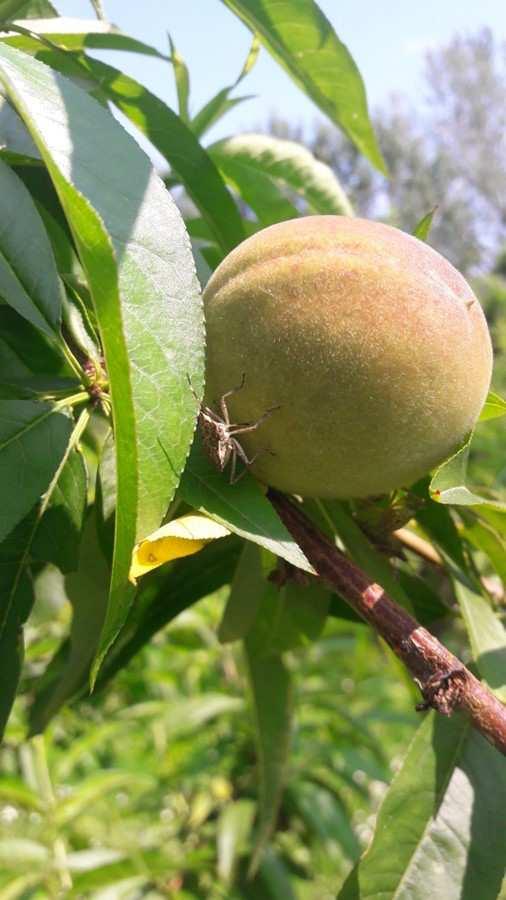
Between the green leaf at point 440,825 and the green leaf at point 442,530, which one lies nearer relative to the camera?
the green leaf at point 440,825

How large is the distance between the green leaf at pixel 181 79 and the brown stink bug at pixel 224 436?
0.51 metres

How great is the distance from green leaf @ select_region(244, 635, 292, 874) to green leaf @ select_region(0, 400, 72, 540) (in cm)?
43

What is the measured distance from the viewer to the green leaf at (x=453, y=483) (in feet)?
2.23

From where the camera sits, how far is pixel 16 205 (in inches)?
29.4

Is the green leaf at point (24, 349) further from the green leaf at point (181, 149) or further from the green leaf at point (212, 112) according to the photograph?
the green leaf at point (212, 112)

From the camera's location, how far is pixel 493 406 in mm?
810

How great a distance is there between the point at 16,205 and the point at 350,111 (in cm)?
43

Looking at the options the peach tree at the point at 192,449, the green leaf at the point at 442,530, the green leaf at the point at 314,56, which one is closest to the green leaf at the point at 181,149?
the peach tree at the point at 192,449

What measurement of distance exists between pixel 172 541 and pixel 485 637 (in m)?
0.33

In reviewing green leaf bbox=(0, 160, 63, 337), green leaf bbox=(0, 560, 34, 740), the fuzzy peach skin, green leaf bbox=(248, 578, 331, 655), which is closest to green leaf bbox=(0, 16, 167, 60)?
green leaf bbox=(0, 160, 63, 337)

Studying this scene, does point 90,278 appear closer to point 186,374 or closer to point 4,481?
point 186,374

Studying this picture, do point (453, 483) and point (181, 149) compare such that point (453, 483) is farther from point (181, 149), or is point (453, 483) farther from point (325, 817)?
point (325, 817)

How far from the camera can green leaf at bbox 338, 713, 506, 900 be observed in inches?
29.8

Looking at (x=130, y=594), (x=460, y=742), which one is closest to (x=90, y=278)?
(x=130, y=594)
